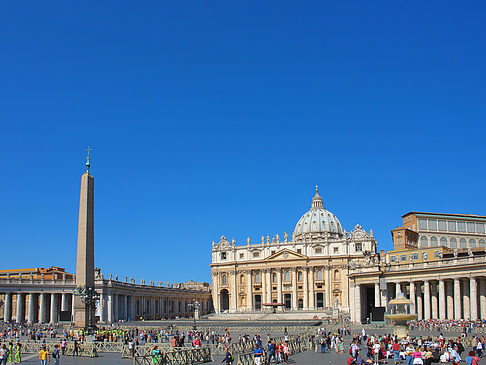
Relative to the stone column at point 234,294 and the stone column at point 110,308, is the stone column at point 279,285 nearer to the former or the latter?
the stone column at point 234,294

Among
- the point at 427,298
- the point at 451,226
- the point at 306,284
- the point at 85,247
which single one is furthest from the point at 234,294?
the point at 85,247

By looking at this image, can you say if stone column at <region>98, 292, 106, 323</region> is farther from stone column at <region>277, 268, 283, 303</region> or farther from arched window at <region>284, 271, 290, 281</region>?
arched window at <region>284, 271, 290, 281</region>

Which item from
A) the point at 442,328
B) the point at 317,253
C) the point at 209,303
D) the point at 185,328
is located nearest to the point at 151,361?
the point at 442,328

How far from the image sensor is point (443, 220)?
255 feet

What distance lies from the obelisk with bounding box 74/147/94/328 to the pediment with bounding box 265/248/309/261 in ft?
244

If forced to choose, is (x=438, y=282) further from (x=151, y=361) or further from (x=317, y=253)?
(x=317, y=253)

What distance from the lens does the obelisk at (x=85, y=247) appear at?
33.0m

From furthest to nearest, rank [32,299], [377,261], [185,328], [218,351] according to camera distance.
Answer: [32,299], [377,261], [185,328], [218,351]

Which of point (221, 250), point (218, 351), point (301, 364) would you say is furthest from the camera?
point (221, 250)

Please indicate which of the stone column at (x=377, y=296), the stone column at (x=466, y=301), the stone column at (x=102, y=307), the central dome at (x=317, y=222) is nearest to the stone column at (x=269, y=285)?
the central dome at (x=317, y=222)

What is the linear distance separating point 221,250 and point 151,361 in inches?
3685

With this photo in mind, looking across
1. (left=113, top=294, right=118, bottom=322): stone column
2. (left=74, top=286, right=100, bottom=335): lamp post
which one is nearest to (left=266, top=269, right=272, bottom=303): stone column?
(left=113, top=294, right=118, bottom=322): stone column

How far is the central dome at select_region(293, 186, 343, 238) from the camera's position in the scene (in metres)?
130

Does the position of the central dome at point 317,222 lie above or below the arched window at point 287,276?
above
